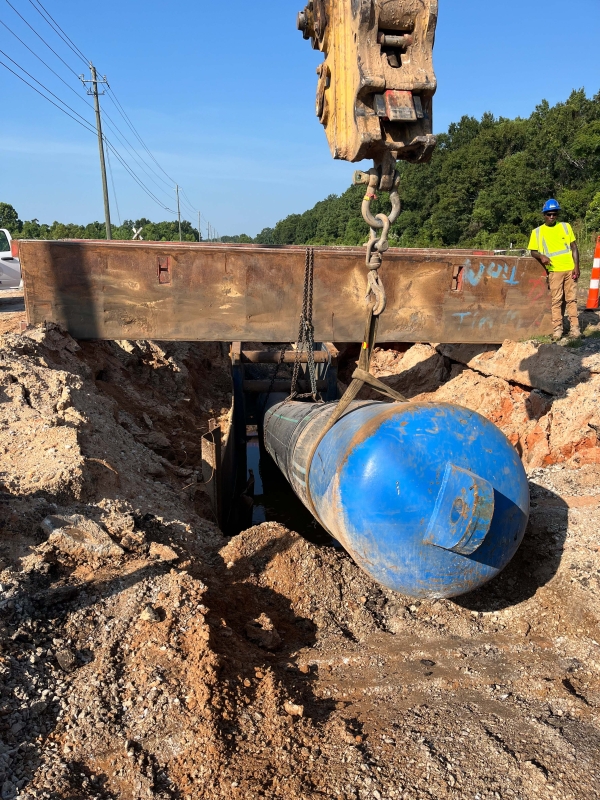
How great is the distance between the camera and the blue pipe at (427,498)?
2.99m

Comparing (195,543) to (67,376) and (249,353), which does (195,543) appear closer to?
(67,376)

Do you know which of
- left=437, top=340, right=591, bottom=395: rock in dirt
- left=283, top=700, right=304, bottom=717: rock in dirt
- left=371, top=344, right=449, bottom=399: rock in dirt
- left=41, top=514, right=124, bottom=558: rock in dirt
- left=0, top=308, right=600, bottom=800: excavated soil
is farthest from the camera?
left=371, top=344, right=449, bottom=399: rock in dirt

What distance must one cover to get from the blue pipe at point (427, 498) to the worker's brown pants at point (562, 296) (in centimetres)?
535

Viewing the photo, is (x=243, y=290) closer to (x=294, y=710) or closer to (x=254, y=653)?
(x=254, y=653)

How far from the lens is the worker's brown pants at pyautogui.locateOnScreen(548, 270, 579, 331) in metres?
7.83

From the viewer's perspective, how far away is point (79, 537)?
387 cm

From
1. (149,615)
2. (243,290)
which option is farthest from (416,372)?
(149,615)

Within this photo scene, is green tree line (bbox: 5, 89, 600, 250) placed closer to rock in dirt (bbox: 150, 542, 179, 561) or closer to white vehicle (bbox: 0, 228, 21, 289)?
white vehicle (bbox: 0, 228, 21, 289)

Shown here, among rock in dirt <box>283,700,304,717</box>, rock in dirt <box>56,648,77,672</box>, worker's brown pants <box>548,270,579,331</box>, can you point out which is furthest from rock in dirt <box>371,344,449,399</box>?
rock in dirt <box>56,648,77,672</box>

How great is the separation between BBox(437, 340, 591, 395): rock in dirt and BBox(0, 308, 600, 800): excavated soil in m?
1.37

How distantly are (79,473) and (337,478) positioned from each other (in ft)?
7.67

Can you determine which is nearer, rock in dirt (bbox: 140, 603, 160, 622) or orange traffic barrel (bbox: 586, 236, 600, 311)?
rock in dirt (bbox: 140, 603, 160, 622)

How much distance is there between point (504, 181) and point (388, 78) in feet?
121

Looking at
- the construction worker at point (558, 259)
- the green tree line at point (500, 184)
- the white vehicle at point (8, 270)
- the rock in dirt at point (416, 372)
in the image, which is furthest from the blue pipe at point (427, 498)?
the green tree line at point (500, 184)
